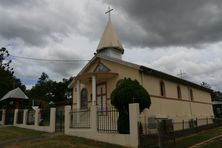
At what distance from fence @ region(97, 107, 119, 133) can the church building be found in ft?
9.36

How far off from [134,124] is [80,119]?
192 inches

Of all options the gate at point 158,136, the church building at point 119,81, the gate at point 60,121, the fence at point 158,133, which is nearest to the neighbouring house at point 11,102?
the church building at point 119,81

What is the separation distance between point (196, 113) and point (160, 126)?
50.5ft

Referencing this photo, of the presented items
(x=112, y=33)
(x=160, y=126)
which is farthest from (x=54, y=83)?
(x=160, y=126)

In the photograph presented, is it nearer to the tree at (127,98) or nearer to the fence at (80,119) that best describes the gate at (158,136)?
the tree at (127,98)

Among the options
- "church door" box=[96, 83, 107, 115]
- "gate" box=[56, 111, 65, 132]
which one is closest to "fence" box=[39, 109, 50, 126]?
"gate" box=[56, 111, 65, 132]

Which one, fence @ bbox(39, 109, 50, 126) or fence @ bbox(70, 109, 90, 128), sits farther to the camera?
fence @ bbox(39, 109, 50, 126)

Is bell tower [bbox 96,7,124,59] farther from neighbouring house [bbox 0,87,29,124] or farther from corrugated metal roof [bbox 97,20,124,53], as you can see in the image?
neighbouring house [bbox 0,87,29,124]

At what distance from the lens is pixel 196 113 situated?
26531 millimetres

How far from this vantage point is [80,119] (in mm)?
15602

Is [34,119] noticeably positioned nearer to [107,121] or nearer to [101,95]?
[101,95]

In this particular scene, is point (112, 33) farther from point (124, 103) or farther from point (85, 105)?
point (124, 103)

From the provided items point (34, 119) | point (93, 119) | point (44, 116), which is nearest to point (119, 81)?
point (93, 119)

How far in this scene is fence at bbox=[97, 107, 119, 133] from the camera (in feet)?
45.2
